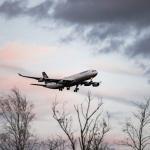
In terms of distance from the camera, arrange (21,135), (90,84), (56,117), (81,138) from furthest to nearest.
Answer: (90,84) → (21,135) → (56,117) → (81,138)

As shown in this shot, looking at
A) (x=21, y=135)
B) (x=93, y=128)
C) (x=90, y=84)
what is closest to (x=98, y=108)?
(x=93, y=128)

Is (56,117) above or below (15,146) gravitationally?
above

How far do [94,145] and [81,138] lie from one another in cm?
443

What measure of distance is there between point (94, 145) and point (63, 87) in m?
32.6

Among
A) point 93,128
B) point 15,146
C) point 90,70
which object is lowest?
point 15,146

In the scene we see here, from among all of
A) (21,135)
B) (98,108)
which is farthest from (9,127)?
(98,108)

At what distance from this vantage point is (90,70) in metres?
85.6

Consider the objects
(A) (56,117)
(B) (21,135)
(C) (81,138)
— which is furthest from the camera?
(B) (21,135)

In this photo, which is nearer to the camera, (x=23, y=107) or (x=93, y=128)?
(x=93, y=128)

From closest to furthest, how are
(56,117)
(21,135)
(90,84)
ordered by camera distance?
(56,117), (21,135), (90,84)

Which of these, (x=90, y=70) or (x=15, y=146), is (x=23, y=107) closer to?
(x=15, y=146)

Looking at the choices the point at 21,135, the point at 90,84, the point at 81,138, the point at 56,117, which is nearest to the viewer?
the point at 81,138

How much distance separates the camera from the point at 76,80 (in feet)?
273

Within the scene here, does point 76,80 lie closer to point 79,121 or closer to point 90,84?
point 90,84
